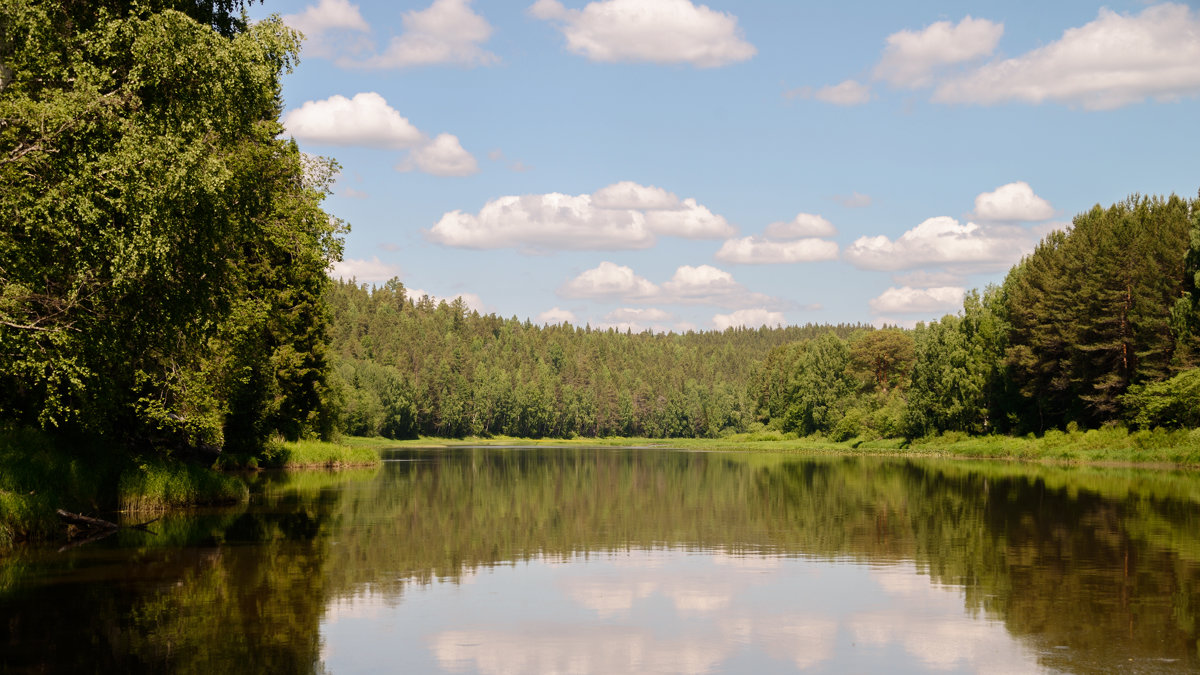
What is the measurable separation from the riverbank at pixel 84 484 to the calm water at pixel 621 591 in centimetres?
152

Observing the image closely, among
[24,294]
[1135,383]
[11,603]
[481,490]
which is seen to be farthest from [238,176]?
[1135,383]

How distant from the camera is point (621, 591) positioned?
69.9 ft

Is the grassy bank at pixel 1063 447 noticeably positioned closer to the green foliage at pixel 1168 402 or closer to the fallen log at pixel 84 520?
the green foliage at pixel 1168 402

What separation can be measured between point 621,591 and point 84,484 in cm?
1858

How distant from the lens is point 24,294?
2256 cm

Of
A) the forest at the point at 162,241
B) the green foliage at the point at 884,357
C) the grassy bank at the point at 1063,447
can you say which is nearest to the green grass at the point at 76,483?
the forest at the point at 162,241

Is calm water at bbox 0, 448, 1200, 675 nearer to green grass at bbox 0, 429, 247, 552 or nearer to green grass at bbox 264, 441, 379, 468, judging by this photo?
green grass at bbox 0, 429, 247, 552

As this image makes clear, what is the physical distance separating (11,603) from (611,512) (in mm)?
24307

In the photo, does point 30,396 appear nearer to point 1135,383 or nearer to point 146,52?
point 146,52

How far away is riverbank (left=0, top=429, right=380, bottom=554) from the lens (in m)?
26.3

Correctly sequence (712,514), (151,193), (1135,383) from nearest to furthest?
(151,193)
(712,514)
(1135,383)

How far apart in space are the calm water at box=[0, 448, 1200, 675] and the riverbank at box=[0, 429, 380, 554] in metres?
1.52

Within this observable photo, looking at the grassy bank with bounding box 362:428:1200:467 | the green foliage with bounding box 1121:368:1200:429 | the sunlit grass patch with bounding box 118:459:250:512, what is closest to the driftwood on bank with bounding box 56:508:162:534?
the sunlit grass patch with bounding box 118:459:250:512

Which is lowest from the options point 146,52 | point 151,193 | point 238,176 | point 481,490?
point 481,490
